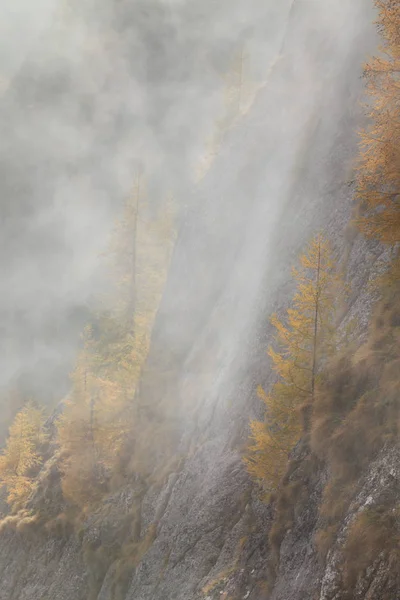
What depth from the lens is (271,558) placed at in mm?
16031

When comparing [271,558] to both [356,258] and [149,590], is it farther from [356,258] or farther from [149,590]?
[356,258]

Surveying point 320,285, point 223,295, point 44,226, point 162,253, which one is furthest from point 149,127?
point 320,285

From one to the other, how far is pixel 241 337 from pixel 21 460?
80.6ft

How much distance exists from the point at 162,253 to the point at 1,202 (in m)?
71.3

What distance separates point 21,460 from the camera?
42.7 m

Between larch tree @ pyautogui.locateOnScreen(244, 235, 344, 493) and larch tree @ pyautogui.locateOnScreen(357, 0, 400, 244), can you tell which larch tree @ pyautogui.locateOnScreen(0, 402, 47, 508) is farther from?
larch tree @ pyautogui.locateOnScreen(357, 0, 400, 244)

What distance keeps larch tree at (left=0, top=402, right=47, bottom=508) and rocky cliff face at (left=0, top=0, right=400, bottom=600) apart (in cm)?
346

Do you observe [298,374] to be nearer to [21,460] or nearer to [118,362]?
[118,362]

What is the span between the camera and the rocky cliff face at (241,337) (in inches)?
681

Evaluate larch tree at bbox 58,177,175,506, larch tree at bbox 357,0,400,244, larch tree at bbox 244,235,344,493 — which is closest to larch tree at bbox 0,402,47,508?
larch tree at bbox 58,177,175,506

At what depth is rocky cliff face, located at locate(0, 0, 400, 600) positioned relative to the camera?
17.3 meters

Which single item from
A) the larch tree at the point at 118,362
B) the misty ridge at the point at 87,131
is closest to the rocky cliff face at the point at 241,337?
the larch tree at the point at 118,362

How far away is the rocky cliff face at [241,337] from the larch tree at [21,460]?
11.4 feet

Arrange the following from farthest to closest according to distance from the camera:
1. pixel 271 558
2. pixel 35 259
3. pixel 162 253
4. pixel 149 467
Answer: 1. pixel 35 259
2. pixel 162 253
3. pixel 149 467
4. pixel 271 558
